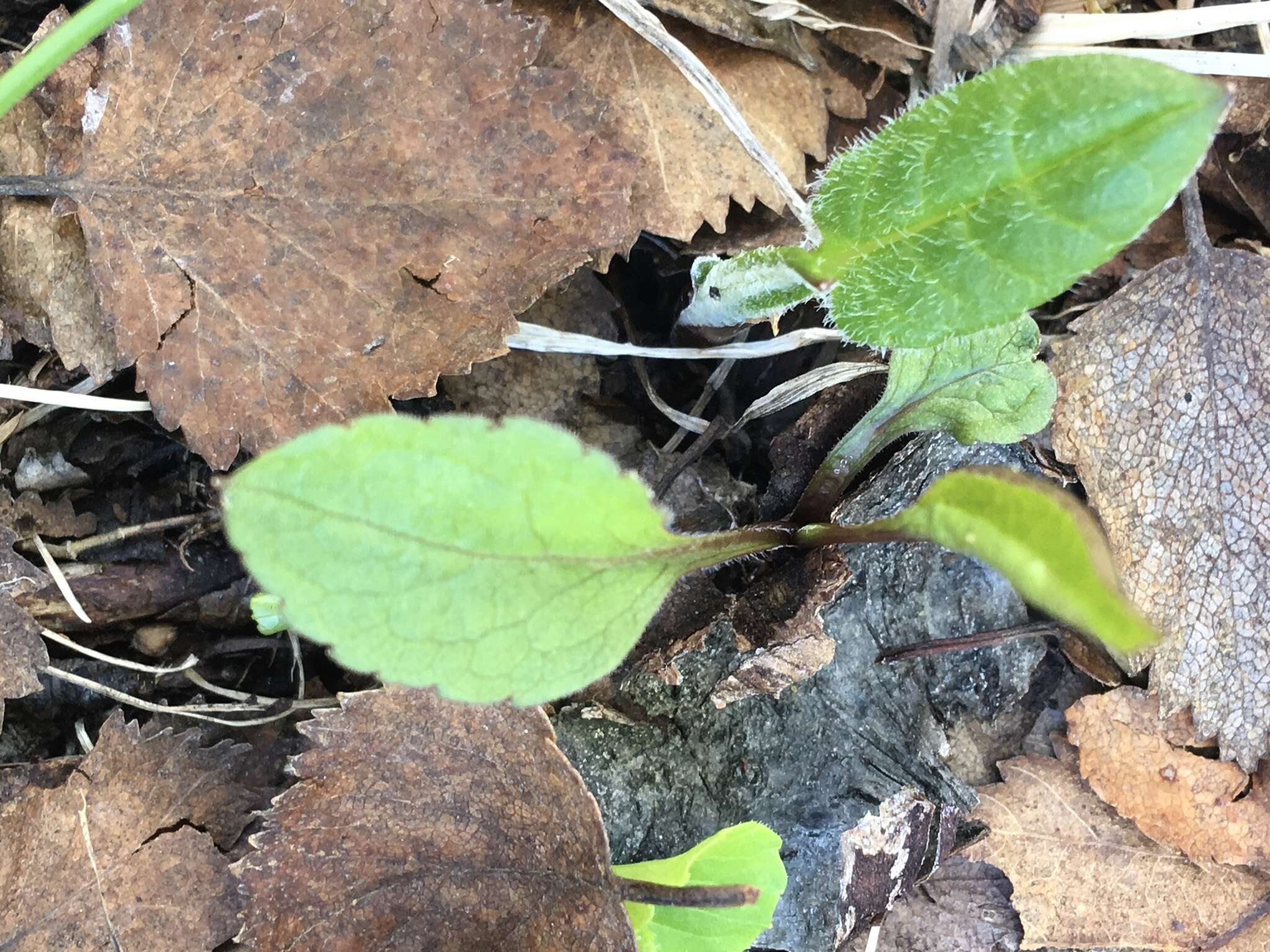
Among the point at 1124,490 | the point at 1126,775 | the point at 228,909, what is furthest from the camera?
the point at 1126,775

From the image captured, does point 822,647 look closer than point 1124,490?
Yes

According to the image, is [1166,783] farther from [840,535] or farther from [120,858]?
[120,858]

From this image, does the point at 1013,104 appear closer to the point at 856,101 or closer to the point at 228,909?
the point at 856,101

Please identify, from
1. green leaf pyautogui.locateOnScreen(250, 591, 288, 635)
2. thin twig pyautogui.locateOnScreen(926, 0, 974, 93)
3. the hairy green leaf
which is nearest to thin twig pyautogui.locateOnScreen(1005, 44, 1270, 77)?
thin twig pyautogui.locateOnScreen(926, 0, 974, 93)

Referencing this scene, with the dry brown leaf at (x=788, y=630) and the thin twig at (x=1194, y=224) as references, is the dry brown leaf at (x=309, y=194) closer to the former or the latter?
the dry brown leaf at (x=788, y=630)

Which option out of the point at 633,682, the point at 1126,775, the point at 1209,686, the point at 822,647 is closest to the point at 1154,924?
the point at 1126,775
